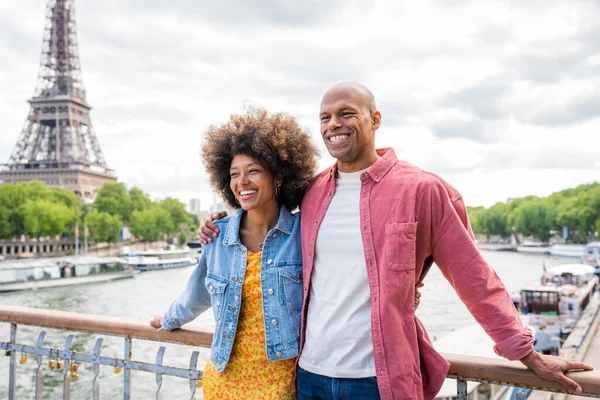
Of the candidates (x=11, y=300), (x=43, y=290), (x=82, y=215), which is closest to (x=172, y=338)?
(x=11, y=300)

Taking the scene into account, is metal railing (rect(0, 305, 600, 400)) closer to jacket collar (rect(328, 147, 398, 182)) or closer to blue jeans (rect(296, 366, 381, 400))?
blue jeans (rect(296, 366, 381, 400))

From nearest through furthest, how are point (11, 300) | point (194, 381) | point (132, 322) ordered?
point (194, 381), point (132, 322), point (11, 300)

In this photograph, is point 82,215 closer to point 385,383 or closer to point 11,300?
point 11,300

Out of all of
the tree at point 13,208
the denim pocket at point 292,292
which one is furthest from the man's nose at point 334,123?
the tree at point 13,208

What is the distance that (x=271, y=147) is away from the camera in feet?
9.11

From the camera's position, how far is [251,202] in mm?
2660

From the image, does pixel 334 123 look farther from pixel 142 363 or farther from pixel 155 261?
pixel 155 261

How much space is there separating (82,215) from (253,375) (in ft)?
205

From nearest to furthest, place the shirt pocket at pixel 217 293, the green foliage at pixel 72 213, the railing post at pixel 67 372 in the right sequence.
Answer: the shirt pocket at pixel 217 293 < the railing post at pixel 67 372 < the green foliage at pixel 72 213

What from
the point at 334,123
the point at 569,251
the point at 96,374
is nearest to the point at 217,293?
the point at 334,123

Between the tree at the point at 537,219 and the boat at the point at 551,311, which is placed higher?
the tree at the point at 537,219

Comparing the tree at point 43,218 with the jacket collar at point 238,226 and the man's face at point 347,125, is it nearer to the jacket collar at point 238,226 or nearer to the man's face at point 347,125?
the jacket collar at point 238,226

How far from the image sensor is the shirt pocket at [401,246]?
7.24 ft

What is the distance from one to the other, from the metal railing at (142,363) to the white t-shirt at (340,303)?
547mm
